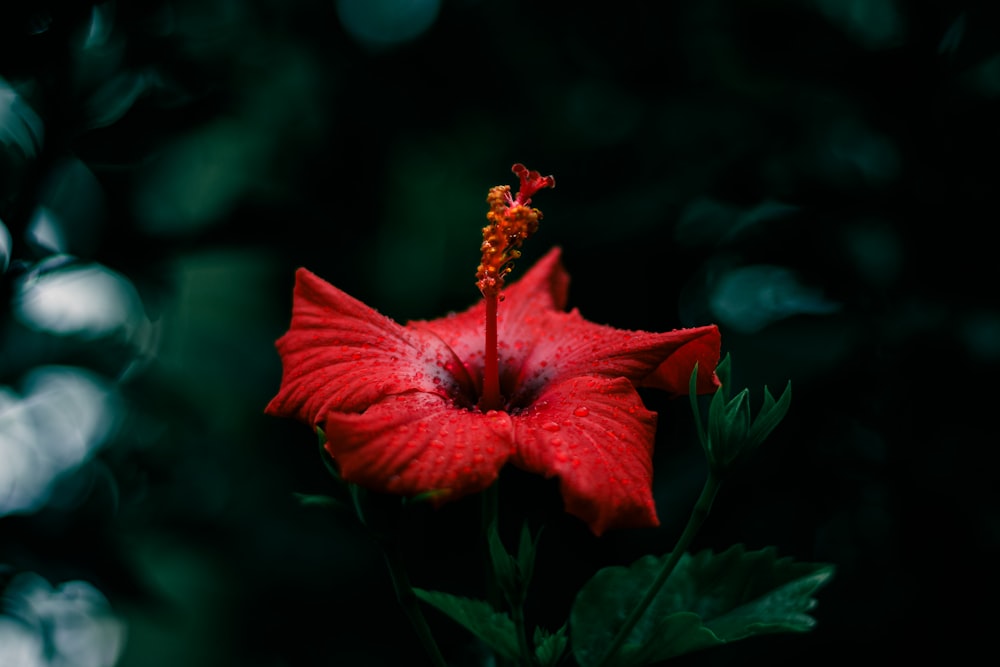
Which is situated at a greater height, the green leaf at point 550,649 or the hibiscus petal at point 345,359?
the hibiscus petal at point 345,359

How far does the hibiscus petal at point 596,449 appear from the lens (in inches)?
48.4

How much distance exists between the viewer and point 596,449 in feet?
4.31

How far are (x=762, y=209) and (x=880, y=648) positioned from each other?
1.17m

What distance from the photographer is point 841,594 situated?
221 cm

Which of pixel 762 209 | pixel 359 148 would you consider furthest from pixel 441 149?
pixel 762 209

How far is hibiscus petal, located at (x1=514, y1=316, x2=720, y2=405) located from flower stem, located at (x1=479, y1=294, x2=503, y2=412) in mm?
82

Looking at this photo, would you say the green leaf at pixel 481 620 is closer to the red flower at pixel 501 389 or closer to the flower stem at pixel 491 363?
the red flower at pixel 501 389

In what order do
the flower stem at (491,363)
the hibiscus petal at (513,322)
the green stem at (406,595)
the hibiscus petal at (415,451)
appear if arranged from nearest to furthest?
the hibiscus petal at (415,451), the green stem at (406,595), the flower stem at (491,363), the hibiscus petal at (513,322)

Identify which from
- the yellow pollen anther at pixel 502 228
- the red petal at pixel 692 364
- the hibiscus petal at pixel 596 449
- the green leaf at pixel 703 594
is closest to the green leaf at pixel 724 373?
the red petal at pixel 692 364

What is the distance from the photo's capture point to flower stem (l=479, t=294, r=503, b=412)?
1614mm

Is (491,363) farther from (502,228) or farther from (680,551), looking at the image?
(680,551)

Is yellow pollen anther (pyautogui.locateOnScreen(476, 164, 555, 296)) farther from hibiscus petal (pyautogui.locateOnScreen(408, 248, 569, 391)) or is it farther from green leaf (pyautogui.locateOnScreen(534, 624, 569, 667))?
green leaf (pyautogui.locateOnScreen(534, 624, 569, 667))

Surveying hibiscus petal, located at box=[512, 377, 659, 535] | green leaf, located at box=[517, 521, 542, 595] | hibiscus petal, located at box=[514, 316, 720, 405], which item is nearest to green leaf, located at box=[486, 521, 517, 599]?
green leaf, located at box=[517, 521, 542, 595]

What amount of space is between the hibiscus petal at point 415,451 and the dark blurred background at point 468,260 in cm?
101
